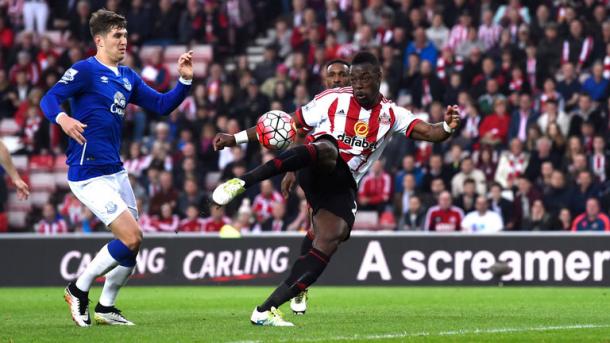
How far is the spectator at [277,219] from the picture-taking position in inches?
827

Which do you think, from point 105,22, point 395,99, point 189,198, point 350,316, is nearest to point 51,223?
point 189,198

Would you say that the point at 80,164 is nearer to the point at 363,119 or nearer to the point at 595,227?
the point at 363,119

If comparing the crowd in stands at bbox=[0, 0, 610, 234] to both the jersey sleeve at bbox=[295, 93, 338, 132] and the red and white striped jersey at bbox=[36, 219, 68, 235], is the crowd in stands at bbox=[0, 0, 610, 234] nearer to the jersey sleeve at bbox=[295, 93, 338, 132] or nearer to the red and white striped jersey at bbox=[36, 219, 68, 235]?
the red and white striped jersey at bbox=[36, 219, 68, 235]

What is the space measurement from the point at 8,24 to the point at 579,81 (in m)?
12.9

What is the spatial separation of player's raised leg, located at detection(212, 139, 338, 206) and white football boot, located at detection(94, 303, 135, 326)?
1.68 meters

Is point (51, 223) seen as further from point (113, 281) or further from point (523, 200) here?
point (113, 281)

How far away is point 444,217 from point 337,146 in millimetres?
9863

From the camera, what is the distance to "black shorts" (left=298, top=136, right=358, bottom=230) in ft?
35.2

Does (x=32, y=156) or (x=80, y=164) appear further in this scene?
(x=32, y=156)

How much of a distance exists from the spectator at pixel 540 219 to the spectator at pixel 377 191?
2.71 meters

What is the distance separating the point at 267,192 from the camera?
2166cm

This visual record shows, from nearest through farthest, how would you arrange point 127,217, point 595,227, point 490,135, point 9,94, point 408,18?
point 127,217 < point 595,227 < point 490,135 < point 408,18 < point 9,94

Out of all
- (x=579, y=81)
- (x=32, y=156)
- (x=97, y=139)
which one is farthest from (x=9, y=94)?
(x=97, y=139)

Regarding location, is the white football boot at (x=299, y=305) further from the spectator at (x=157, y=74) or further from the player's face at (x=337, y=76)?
the spectator at (x=157, y=74)
